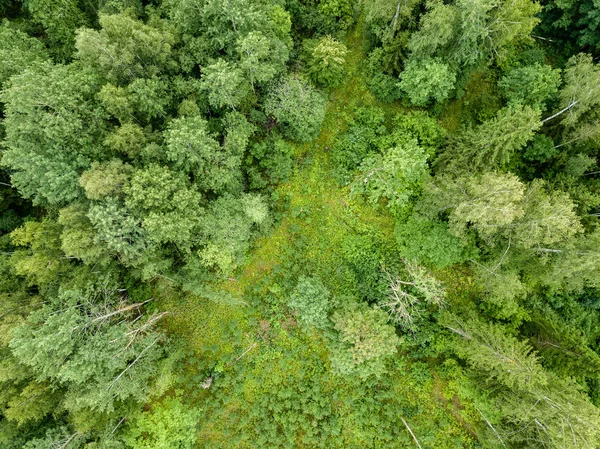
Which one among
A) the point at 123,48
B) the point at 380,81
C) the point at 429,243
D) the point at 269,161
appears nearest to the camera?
the point at 123,48

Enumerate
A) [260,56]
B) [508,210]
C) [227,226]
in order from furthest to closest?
1. [227,226]
2. [260,56]
3. [508,210]

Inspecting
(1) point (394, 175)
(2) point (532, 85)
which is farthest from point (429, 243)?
(2) point (532, 85)

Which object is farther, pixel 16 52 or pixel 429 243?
pixel 429 243

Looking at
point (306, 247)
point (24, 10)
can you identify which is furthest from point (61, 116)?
point (306, 247)

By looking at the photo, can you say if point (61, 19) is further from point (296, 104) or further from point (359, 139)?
point (359, 139)

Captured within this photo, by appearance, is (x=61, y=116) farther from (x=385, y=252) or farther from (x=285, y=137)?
(x=385, y=252)

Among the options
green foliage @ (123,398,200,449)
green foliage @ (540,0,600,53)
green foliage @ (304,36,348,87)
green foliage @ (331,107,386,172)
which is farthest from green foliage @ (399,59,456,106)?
green foliage @ (123,398,200,449)

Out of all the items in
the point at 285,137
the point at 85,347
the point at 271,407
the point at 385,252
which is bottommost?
the point at 271,407
